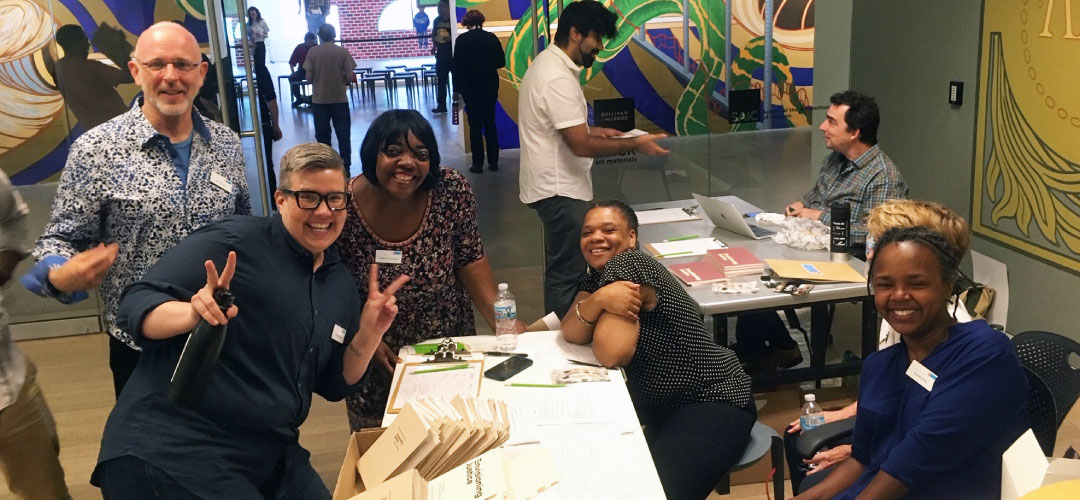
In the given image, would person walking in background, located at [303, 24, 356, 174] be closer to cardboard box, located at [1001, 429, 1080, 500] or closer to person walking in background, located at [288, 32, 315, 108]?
person walking in background, located at [288, 32, 315, 108]

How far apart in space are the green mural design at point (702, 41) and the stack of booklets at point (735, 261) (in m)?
2.15

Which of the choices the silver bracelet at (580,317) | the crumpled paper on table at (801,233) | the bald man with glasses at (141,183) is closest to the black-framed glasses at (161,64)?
the bald man with glasses at (141,183)

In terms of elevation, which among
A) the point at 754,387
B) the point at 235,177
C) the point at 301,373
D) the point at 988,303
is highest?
the point at 235,177

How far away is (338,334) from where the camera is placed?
2.43 meters

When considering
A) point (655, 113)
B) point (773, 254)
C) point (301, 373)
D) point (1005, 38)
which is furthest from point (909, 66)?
point (301, 373)

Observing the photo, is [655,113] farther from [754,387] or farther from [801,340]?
[754,387]

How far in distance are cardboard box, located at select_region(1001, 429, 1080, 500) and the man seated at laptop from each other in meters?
2.42

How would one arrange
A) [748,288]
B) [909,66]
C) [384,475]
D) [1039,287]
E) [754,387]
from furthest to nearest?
1. [909,66]
2. [1039,287]
3. [754,387]
4. [748,288]
5. [384,475]

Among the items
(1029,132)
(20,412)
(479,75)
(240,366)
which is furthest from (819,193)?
(479,75)

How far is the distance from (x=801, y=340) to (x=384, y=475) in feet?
11.0

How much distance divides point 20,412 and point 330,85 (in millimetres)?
5435

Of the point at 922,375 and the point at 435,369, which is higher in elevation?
the point at 922,375

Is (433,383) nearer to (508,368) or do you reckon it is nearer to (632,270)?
(508,368)

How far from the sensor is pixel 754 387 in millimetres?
3980
